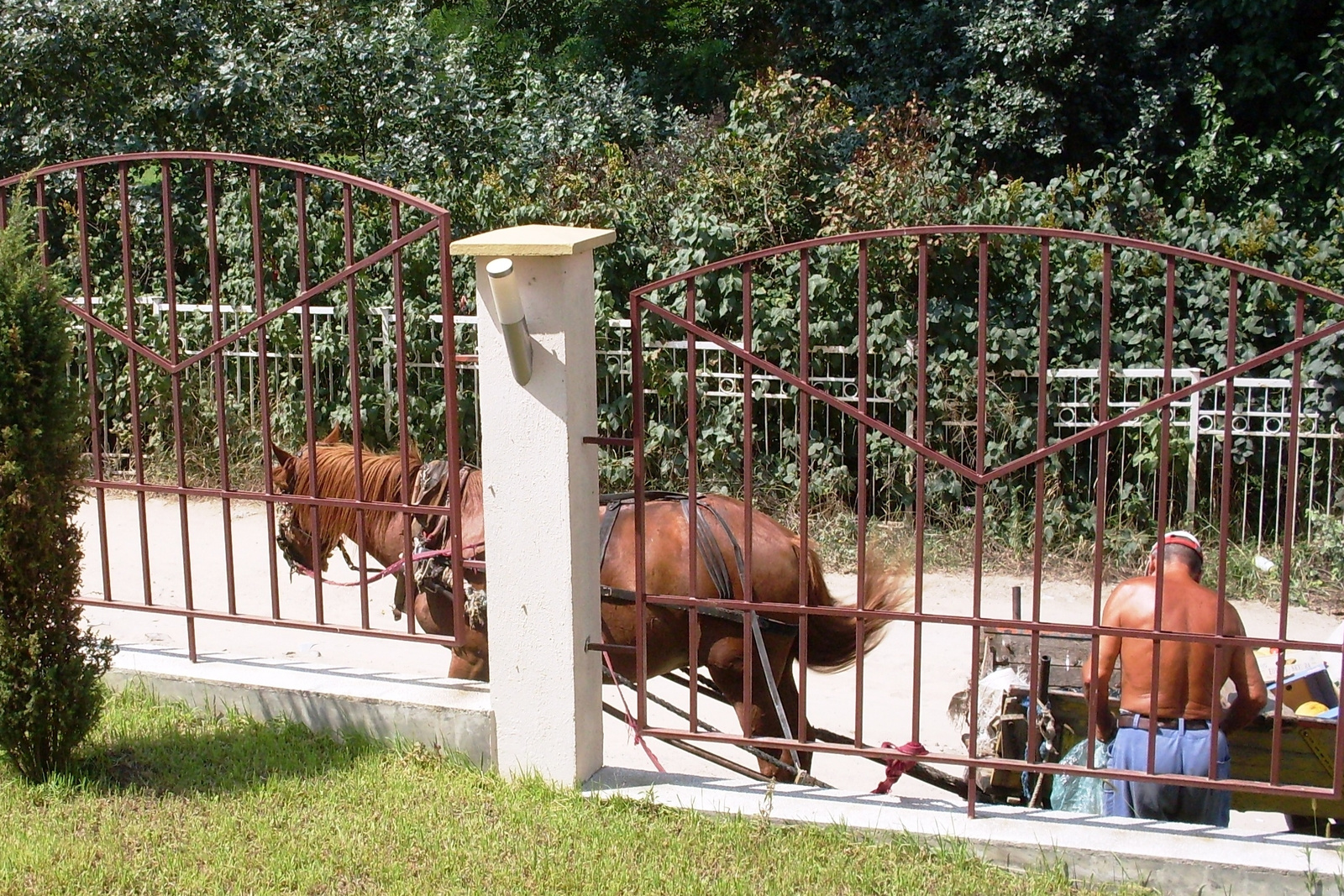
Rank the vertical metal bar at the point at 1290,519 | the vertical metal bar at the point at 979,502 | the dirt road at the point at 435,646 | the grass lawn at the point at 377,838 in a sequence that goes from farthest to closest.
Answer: the dirt road at the point at 435,646, the grass lawn at the point at 377,838, the vertical metal bar at the point at 979,502, the vertical metal bar at the point at 1290,519

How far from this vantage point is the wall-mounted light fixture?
3.87m

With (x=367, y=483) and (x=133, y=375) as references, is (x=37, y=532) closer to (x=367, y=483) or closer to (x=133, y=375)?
(x=133, y=375)

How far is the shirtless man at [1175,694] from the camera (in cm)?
434

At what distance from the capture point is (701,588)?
204 inches

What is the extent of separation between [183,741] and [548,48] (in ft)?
48.9

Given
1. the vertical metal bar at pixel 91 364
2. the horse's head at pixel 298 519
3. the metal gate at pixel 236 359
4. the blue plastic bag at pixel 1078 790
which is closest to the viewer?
the blue plastic bag at pixel 1078 790

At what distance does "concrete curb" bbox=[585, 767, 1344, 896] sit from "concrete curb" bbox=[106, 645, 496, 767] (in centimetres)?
58

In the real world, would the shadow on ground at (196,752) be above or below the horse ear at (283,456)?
below

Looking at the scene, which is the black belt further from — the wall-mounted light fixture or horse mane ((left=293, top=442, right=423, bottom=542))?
horse mane ((left=293, top=442, right=423, bottom=542))

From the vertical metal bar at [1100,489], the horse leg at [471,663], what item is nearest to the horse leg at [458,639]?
the horse leg at [471,663]

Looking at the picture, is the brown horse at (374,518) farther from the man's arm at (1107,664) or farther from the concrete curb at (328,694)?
the man's arm at (1107,664)

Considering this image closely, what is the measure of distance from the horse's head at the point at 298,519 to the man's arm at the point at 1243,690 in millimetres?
3381

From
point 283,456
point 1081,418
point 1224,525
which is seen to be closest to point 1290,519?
point 1224,525

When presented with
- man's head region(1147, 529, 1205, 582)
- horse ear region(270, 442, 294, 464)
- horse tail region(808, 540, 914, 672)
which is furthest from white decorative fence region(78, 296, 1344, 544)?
horse ear region(270, 442, 294, 464)
